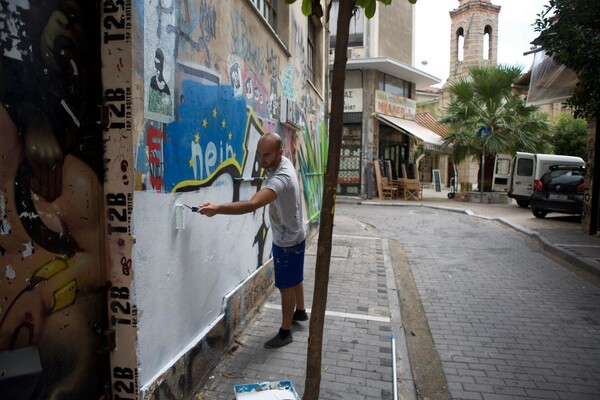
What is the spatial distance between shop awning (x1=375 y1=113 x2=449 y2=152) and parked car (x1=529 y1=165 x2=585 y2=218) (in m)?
6.41

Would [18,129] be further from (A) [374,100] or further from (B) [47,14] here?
(A) [374,100]

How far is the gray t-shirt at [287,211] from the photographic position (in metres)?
3.53

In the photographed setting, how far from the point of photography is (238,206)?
2852 mm

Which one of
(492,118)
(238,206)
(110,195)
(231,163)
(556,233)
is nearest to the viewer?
(110,195)

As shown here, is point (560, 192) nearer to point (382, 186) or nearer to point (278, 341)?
point (382, 186)

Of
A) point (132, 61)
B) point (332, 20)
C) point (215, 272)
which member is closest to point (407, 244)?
point (215, 272)

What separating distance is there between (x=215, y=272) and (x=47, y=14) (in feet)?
7.06

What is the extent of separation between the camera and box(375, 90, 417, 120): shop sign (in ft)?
64.7

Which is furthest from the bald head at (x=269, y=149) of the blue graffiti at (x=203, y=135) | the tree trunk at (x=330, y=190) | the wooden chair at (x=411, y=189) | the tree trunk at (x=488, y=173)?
the tree trunk at (x=488, y=173)

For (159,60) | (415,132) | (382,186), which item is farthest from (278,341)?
(415,132)

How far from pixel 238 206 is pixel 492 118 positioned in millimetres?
17197

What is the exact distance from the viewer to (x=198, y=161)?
10.1 feet

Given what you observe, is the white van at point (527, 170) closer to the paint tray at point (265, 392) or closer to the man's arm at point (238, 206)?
the man's arm at point (238, 206)

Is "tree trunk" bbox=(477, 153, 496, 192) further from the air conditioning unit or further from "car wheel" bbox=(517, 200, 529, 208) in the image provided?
the air conditioning unit
